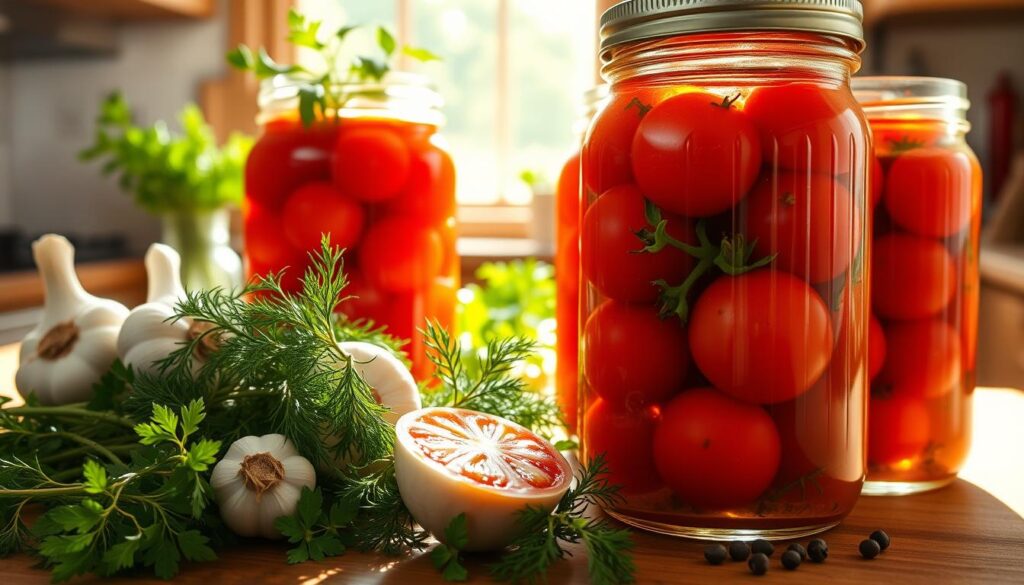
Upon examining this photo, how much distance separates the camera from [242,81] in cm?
278

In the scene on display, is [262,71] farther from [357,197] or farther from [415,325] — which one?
[415,325]

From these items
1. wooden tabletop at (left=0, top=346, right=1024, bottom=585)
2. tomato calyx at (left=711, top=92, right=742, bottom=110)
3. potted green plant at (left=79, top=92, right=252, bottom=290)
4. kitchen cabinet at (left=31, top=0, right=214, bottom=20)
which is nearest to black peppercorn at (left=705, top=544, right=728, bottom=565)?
wooden tabletop at (left=0, top=346, right=1024, bottom=585)

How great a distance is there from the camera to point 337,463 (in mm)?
516

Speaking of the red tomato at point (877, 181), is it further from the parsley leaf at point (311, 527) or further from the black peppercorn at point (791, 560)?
the parsley leaf at point (311, 527)

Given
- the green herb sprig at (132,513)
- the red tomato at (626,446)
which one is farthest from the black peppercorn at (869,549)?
the green herb sprig at (132,513)

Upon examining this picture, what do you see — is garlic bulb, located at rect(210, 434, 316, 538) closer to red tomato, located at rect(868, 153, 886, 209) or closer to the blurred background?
red tomato, located at rect(868, 153, 886, 209)

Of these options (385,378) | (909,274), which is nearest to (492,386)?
(385,378)

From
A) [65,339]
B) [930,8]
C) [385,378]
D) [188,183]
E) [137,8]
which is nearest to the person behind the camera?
[385,378]

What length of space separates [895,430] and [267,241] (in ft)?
1.58

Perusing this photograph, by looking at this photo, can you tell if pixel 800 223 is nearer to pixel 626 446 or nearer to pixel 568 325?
pixel 626 446

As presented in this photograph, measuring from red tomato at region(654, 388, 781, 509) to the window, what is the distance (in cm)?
236

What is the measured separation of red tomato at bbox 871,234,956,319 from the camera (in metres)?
0.59

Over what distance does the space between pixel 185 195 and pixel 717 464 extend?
1654mm

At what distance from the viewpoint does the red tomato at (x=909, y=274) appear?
594 mm
